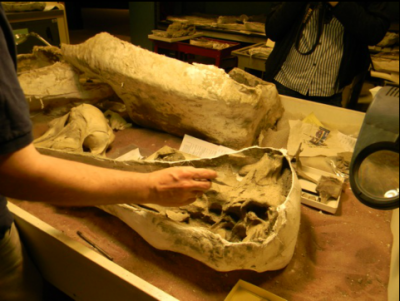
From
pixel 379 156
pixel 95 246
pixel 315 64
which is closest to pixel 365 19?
pixel 379 156

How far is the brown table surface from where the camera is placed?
1.64 m

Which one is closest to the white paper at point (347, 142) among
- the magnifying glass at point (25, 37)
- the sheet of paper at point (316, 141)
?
the sheet of paper at point (316, 141)

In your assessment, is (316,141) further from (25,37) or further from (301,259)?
(25,37)

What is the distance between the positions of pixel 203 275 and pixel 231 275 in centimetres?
15

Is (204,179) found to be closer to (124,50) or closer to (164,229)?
(164,229)

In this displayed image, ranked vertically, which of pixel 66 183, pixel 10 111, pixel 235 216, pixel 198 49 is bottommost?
pixel 235 216

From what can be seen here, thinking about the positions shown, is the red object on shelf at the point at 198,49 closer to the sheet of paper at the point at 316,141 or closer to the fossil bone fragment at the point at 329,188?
the sheet of paper at the point at 316,141

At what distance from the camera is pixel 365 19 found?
1224 millimetres

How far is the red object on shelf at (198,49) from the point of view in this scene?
4.15 m

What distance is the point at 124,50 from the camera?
2557mm

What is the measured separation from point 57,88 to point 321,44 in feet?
7.73

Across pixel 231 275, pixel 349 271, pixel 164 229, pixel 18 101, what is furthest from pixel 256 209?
pixel 18 101

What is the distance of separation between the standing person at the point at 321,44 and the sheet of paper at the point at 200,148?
78 centimetres

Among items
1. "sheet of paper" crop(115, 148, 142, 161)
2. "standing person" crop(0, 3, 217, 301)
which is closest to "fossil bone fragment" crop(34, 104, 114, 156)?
"sheet of paper" crop(115, 148, 142, 161)
